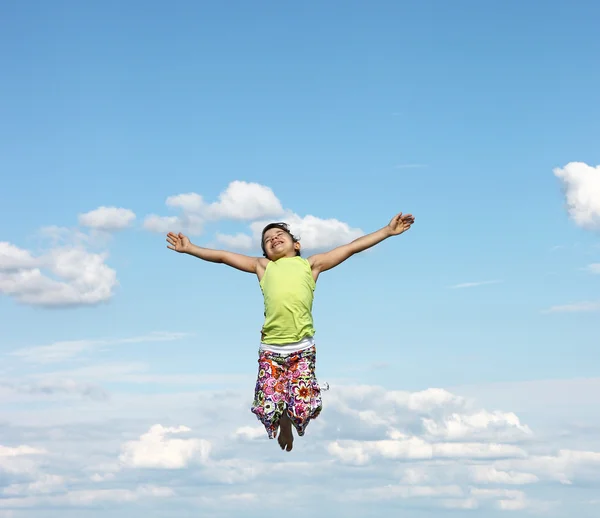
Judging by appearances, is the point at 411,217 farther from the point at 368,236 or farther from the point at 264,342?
the point at 264,342

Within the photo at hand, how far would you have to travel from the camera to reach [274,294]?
14062mm

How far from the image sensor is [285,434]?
14391 mm

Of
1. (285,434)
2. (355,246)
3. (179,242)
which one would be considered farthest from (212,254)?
(285,434)

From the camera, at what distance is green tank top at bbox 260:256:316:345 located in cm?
1406

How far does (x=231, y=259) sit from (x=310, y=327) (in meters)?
1.67

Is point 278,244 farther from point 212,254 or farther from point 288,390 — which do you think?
point 288,390

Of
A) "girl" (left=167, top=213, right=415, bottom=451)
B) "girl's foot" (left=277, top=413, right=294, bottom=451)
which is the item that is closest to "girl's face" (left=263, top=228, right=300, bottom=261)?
"girl" (left=167, top=213, right=415, bottom=451)

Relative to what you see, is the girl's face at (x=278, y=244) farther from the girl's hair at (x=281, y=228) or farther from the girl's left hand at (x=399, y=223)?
the girl's left hand at (x=399, y=223)

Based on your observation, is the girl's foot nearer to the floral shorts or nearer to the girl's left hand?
the floral shorts

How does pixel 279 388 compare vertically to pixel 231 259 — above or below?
below

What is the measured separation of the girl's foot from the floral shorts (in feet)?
0.30

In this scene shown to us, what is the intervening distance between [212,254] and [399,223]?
301 centimetres

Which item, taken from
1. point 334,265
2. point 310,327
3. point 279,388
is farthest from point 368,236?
point 279,388

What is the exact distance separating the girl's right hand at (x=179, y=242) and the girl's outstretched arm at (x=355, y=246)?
6.80 feet
